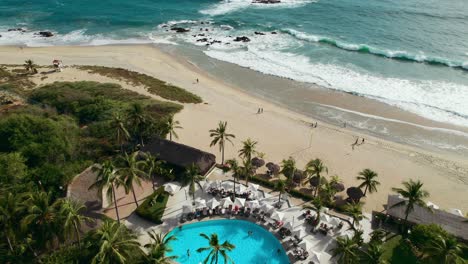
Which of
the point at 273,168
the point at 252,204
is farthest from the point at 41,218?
the point at 273,168

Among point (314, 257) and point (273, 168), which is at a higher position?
point (273, 168)

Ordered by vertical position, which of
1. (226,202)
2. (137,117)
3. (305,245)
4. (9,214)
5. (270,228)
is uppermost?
(137,117)

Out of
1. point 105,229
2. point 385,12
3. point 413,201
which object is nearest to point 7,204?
point 105,229

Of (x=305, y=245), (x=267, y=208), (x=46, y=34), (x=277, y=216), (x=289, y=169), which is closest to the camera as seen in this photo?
(x=305, y=245)

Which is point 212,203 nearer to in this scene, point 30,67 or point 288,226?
point 288,226

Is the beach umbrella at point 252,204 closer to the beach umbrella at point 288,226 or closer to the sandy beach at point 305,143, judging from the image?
the beach umbrella at point 288,226

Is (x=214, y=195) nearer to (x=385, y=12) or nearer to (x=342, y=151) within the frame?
(x=342, y=151)

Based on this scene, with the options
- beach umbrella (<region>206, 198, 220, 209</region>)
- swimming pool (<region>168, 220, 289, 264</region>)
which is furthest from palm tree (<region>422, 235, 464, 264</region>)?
beach umbrella (<region>206, 198, 220, 209</region>)
